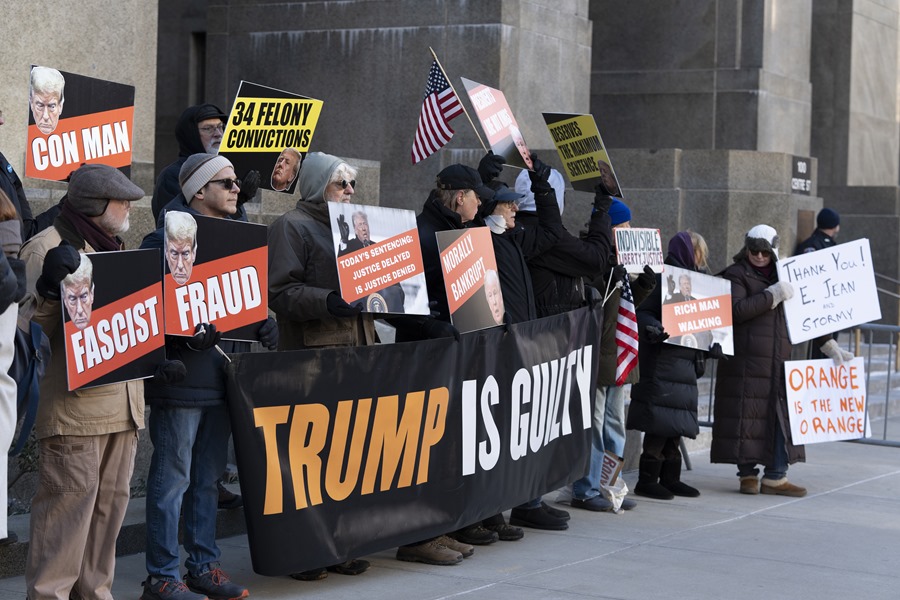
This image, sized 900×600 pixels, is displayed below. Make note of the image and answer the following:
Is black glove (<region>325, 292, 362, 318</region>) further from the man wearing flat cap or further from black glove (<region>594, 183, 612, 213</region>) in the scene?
black glove (<region>594, 183, 612, 213</region>)

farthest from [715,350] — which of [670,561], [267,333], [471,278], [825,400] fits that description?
[267,333]

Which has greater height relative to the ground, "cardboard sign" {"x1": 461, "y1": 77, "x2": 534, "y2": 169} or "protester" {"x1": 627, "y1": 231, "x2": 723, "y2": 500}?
"cardboard sign" {"x1": 461, "y1": 77, "x2": 534, "y2": 169}

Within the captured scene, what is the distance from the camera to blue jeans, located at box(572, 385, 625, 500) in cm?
916

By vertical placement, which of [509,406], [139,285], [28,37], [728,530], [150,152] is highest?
[28,37]

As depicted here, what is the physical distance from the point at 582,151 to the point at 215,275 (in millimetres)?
3284

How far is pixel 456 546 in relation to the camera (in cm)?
759

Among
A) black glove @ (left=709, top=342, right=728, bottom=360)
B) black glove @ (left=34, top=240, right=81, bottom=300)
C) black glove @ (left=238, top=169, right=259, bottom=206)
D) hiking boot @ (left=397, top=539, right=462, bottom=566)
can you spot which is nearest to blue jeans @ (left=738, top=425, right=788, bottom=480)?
black glove @ (left=709, top=342, right=728, bottom=360)

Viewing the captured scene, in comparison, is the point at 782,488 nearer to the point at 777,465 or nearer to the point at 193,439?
the point at 777,465

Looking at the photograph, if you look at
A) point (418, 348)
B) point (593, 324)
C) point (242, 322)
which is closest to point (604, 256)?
point (593, 324)

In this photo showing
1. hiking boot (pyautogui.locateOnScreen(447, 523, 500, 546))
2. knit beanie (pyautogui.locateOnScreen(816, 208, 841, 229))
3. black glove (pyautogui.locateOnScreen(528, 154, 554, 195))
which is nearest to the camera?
hiking boot (pyautogui.locateOnScreen(447, 523, 500, 546))

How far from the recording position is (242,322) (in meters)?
6.29

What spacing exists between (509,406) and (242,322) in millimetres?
2041

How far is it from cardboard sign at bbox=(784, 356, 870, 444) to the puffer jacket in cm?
8

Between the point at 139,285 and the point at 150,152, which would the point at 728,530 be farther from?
the point at 150,152
